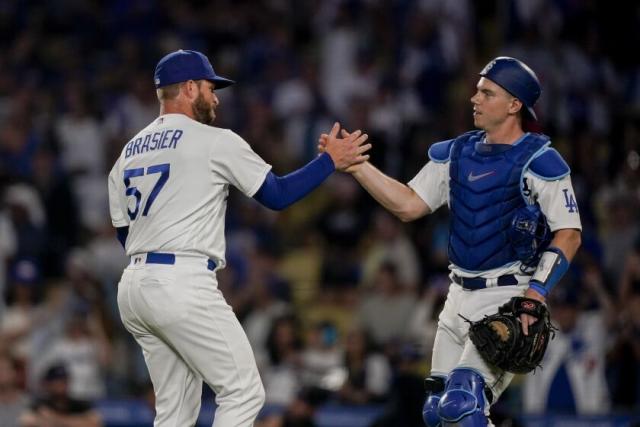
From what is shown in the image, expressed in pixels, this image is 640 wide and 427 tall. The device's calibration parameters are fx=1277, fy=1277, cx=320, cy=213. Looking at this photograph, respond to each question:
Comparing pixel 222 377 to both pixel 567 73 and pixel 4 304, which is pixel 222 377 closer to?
pixel 4 304

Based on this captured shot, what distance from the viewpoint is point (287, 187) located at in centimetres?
663

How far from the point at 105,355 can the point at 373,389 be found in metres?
3.01

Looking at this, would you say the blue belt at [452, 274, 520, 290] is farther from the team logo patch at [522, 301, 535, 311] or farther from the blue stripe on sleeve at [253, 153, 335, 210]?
the blue stripe on sleeve at [253, 153, 335, 210]

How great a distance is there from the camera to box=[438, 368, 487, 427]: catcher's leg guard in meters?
6.38

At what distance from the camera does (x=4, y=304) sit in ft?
42.3

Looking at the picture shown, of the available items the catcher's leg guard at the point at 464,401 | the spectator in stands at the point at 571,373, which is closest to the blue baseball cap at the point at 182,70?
the catcher's leg guard at the point at 464,401

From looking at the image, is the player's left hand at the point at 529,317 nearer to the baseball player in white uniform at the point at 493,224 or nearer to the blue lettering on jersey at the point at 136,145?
the baseball player in white uniform at the point at 493,224

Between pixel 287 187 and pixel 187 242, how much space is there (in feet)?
1.96

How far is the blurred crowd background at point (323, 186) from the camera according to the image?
35.6 feet

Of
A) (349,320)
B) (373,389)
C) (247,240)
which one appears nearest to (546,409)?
(373,389)

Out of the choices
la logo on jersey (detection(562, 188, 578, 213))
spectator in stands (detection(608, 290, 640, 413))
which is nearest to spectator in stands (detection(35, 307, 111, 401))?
spectator in stands (detection(608, 290, 640, 413))

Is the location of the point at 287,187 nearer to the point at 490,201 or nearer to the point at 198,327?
the point at 198,327

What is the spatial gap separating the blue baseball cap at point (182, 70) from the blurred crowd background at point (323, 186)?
12.4 ft

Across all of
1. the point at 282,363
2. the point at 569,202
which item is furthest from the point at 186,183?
the point at 282,363
